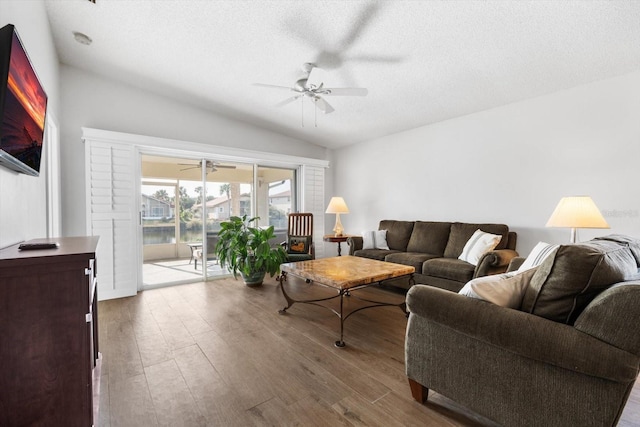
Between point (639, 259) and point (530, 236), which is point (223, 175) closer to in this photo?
point (530, 236)

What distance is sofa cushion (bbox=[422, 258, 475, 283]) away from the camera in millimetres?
3152

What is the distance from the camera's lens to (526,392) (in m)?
1.23

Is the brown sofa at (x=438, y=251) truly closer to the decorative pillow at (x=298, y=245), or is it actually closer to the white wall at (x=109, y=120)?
the decorative pillow at (x=298, y=245)

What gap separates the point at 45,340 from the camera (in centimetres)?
121

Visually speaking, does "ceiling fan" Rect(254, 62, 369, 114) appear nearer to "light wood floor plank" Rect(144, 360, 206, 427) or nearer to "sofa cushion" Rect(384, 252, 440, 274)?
"sofa cushion" Rect(384, 252, 440, 274)

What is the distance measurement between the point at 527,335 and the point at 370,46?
2549mm

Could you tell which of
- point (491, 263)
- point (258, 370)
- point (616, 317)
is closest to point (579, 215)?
point (491, 263)

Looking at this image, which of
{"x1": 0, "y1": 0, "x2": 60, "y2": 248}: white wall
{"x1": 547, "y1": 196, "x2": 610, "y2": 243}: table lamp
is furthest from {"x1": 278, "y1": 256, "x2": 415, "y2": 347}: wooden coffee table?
{"x1": 0, "y1": 0, "x2": 60, "y2": 248}: white wall

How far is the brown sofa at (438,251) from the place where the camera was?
10.3 feet

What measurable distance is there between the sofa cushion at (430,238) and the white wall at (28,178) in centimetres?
404

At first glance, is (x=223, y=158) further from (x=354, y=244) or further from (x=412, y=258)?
(x=412, y=258)

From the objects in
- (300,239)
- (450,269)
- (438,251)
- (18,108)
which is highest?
(18,108)

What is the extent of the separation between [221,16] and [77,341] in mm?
2597

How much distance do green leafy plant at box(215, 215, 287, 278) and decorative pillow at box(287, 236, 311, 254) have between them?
30cm
